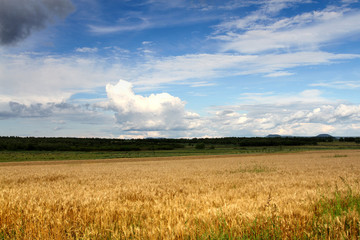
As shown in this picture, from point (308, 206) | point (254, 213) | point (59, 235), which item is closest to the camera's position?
point (59, 235)

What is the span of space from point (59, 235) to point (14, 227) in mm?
1569

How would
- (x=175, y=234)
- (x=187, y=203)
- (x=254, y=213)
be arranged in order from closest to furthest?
1. (x=175, y=234)
2. (x=254, y=213)
3. (x=187, y=203)

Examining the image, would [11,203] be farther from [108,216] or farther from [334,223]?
[334,223]

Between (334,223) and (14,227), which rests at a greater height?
(334,223)

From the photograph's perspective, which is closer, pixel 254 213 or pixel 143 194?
pixel 254 213

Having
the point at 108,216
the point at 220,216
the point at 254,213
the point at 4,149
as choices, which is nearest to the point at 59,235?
the point at 108,216

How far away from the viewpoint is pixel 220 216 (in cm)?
513

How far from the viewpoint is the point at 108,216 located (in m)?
5.74

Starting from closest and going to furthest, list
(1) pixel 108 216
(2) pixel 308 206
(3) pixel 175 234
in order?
1. (3) pixel 175 234
2. (1) pixel 108 216
3. (2) pixel 308 206

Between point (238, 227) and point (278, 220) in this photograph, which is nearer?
point (238, 227)

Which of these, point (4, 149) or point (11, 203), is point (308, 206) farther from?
point (4, 149)

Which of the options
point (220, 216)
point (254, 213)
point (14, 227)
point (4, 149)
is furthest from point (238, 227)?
point (4, 149)

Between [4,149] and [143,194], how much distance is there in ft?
423

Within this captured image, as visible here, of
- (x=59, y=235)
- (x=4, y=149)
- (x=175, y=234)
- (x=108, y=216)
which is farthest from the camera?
(x=4, y=149)
